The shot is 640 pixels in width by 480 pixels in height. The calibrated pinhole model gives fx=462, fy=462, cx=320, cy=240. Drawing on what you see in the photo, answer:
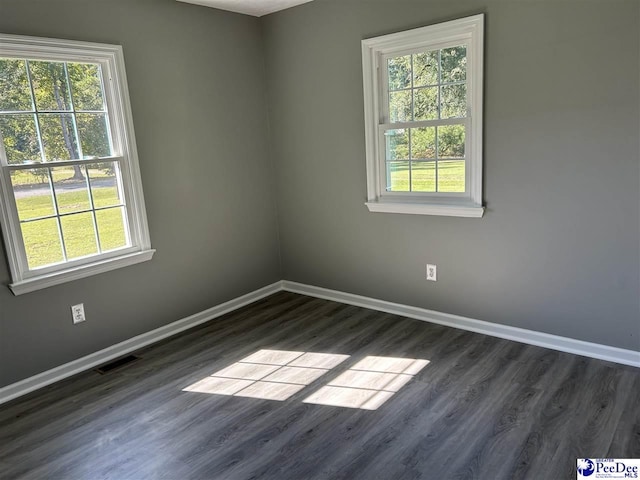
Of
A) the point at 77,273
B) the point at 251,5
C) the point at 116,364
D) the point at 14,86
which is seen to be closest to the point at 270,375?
the point at 116,364

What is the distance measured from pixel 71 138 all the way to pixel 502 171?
2843 millimetres

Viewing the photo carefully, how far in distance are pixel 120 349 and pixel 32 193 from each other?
123 centimetres

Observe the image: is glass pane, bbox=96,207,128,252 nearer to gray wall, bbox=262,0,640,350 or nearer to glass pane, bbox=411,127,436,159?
gray wall, bbox=262,0,640,350

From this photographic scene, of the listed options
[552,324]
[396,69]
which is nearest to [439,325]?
[552,324]

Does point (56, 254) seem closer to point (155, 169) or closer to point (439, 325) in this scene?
point (155, 169)

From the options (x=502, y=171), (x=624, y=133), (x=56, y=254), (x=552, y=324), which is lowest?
(x=552, y=324)

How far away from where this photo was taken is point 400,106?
11.4 feet

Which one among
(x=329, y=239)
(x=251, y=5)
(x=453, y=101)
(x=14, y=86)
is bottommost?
(x=329, y=239)

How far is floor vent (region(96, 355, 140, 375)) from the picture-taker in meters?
3.14

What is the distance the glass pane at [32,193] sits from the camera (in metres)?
2.81

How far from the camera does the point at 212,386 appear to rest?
2.85 meters

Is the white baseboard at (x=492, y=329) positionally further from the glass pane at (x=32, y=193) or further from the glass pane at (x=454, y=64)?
the glass pane at (x=32, y=193)

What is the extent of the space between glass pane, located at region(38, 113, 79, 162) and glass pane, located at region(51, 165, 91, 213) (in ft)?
0.28

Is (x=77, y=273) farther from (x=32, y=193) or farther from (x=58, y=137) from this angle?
(x=58, y=137)
